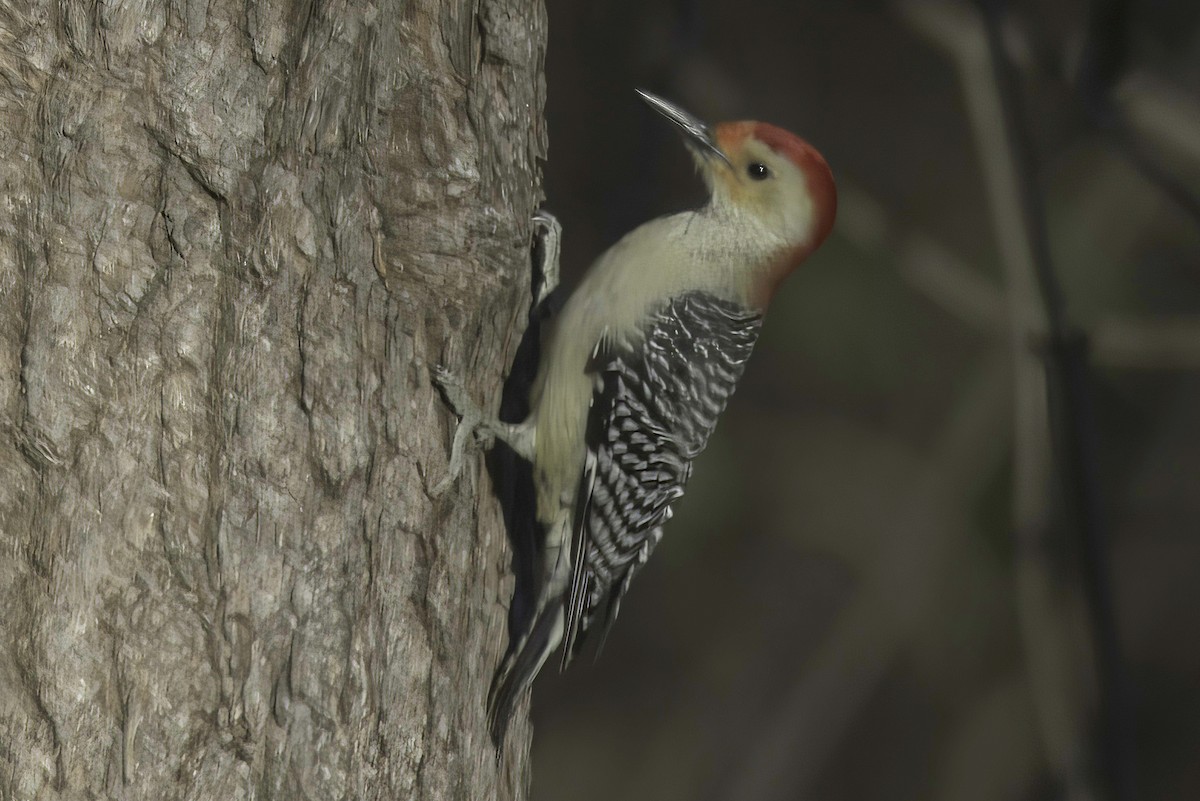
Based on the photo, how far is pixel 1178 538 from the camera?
4758 millimetres

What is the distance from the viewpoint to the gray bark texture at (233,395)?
1610 millimetres

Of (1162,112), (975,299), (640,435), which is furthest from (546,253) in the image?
(975,299)

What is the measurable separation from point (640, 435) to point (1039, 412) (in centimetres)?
169

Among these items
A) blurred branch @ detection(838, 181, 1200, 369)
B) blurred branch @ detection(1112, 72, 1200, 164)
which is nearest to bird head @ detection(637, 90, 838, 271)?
blurred branch @ detection(1112, 72, 1200, 164)

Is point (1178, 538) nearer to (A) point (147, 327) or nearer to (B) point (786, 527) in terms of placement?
(B) point (786, 527)

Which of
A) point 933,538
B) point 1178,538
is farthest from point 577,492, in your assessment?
point 1178,538

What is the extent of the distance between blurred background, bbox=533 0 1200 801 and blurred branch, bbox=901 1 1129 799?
0.03 meters

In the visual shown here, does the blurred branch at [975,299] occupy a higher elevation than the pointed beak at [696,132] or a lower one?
lower

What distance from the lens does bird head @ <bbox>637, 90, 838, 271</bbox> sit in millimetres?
2623

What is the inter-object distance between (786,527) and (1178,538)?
1741 millimetres

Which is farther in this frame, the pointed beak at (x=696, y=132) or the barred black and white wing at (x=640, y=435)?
the pointed beak at (x=696, y=132)

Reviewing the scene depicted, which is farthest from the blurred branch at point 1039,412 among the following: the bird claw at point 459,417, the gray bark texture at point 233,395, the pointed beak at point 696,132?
the gray bark texture at point 233,395

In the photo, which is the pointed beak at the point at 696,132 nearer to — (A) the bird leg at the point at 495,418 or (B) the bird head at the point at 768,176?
(B) the bird head at the point at 768,176

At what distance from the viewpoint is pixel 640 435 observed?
2.55 meters
